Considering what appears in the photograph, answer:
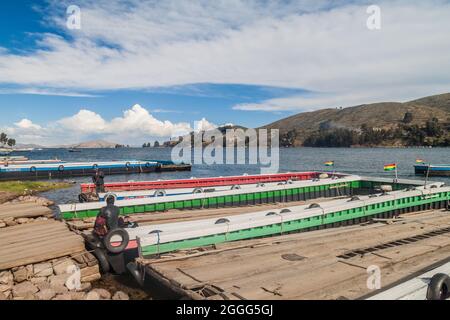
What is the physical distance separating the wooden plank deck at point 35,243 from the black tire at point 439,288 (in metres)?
11.9

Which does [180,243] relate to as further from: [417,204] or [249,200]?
[417,204]

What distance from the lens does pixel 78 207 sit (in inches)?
859

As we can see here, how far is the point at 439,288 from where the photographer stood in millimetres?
8391

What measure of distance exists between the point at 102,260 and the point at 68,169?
2572 inches

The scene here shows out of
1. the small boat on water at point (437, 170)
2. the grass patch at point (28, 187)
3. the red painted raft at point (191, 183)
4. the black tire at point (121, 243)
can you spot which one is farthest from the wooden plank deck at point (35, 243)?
the small boat on water at point (437, 170)

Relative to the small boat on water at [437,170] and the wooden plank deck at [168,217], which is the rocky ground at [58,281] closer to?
the wooden plank deck at [168,217]

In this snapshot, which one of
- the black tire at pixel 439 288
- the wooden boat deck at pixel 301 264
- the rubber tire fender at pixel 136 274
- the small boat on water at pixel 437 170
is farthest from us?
the small boat on water at pixel 437 170

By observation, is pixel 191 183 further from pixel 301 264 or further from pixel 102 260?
pixel 301 264

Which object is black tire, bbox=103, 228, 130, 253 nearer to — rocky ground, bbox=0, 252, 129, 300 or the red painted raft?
rocky ground, bbox=0, 252, 129, 300

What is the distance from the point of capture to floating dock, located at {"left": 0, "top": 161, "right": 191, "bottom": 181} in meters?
66.7

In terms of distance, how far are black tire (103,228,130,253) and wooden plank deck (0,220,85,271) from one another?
3.55 feet

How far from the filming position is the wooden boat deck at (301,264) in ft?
31.0

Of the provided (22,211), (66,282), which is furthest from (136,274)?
(22,211)
